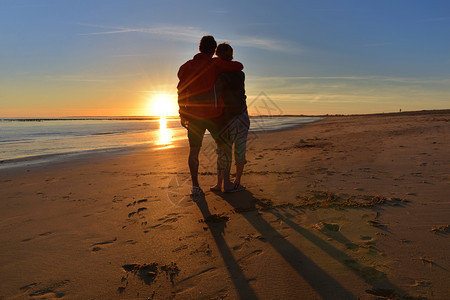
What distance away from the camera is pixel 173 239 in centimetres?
242

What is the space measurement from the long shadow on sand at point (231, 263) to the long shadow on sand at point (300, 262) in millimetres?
358

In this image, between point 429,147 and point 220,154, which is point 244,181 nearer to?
point 220,154

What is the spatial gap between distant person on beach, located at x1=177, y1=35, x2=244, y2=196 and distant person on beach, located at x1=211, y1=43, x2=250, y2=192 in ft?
0.28

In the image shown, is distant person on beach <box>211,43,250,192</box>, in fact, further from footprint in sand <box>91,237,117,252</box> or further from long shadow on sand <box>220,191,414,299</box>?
footprint in sand <box>91,237,117,252</box>

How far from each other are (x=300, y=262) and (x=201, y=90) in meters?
2.46

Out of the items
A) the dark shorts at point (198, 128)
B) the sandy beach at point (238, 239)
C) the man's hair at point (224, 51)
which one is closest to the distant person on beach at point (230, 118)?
the man's hair at point (224, 51)

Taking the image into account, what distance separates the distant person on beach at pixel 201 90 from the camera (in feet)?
11.7

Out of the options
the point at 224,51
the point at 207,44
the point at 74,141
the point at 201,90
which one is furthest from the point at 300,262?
the point at 74,141

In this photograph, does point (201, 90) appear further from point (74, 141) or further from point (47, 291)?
point (74, 141)

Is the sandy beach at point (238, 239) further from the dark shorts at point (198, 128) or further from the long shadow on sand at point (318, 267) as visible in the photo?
the dark shorts at point (198, 128)

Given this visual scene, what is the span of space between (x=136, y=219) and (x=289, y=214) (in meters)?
1.67

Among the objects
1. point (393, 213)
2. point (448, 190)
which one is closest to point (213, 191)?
point (393, 213)

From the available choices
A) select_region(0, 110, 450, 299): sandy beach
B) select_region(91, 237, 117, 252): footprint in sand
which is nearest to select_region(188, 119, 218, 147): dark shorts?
select_region(0, 110, 450, 299): sandy beach

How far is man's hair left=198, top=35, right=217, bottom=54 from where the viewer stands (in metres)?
3.62
